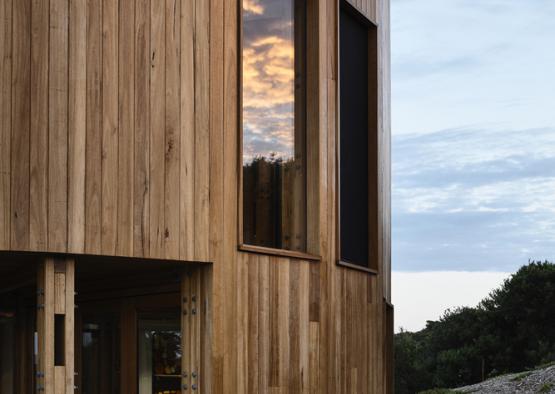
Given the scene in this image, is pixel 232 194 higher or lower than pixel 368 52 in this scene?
lower

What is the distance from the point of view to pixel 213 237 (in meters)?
5.71

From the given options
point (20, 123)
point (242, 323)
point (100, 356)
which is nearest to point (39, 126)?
point (20, 123)

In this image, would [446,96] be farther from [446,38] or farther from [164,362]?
[164,362]

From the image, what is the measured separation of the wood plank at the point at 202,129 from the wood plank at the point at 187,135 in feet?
0.12

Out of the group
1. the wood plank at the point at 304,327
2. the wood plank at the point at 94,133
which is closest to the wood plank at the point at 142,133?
the wood plank at the point at 94,133

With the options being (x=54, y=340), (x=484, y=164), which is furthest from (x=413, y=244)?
(x=54, y=340)

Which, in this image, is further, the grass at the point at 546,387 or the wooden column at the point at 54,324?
the grass at the point at 546,387

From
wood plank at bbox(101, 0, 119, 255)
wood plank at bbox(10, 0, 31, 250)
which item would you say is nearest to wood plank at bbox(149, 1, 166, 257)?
wood plank at bbox(101, 0, 119, 255)

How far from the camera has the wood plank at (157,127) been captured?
5320mm

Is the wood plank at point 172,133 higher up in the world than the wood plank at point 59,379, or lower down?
higher up

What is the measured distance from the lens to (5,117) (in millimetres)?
4727

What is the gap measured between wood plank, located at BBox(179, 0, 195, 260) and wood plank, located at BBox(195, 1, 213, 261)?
0.04 m

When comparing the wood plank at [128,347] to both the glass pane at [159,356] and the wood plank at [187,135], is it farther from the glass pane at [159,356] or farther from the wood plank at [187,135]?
the wood plank at [187,135]

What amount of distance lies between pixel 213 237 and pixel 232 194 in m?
0.38
